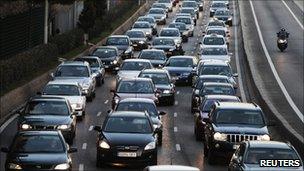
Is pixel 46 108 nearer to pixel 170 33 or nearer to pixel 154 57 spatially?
pixel 154 57

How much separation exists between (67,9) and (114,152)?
2183 inches

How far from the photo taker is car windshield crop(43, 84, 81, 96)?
39031 millimetres

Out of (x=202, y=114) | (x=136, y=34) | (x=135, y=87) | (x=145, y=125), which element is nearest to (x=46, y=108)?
(x=202, y=114)

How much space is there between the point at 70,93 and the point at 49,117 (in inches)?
289

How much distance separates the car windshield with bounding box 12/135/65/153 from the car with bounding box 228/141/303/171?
4375mm

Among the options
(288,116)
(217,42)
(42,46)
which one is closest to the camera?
(288,116)

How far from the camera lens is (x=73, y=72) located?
152 feet

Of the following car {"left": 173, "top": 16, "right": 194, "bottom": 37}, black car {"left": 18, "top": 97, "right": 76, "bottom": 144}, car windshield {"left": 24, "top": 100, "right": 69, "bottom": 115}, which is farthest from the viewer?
car {"left": 173, "top": 16, "right": 194, "bottom": 37}

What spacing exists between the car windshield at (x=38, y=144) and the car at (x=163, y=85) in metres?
19.2

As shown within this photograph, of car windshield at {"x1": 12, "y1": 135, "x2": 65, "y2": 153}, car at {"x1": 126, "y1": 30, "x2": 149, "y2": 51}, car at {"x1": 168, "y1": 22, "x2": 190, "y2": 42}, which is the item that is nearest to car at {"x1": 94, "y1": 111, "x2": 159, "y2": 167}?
car windshield at {"x1": 12, "y1": 135, "x2": 65, "y2": 153}

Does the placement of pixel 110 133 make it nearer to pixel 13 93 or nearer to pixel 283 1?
pixel 13 93

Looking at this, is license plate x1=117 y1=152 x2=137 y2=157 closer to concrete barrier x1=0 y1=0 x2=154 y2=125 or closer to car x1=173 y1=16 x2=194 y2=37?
concrete barrier x1=0 y1=0 x2=154 y2=125

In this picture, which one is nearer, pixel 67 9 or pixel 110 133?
pixel 110 133

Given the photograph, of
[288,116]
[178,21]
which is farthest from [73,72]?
[178,21]
